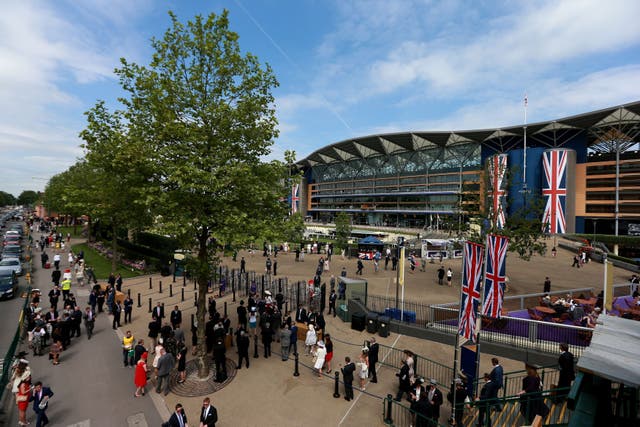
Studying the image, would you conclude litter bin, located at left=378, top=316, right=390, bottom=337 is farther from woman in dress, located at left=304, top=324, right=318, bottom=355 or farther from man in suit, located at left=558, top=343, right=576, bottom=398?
man in suit, located at left=558, top=343, right=576, bottom=398

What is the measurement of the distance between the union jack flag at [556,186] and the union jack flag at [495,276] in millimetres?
60847

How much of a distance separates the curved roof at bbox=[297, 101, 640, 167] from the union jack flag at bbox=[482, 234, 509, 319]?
2544 inches

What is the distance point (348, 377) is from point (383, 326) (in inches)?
224

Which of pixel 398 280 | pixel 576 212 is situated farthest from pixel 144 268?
pixel 576 212

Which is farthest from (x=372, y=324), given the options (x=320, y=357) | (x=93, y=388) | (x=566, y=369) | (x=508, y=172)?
(x=508, y=172)

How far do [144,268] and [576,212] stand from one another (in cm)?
7657

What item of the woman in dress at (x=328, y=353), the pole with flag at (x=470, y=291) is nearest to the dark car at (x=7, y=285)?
the woman in dress at (x=328, y=353)

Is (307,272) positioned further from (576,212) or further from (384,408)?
(576,212)

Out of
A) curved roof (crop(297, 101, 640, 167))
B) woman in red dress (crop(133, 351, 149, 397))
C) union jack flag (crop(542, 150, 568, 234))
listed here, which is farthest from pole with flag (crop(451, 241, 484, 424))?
curved roof (crop(297, 101, 640, 167))

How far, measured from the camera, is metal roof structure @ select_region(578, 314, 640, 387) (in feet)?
8.71

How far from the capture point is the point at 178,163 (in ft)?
29.7

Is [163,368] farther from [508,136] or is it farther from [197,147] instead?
[508,136]

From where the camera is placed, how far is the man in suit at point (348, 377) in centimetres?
896

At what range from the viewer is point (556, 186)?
57.8 m
